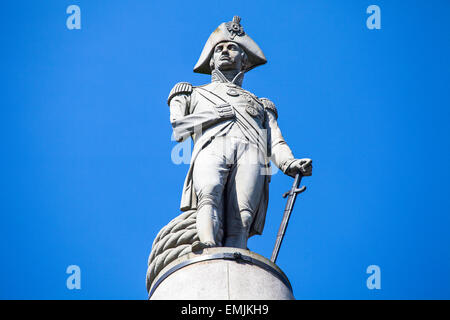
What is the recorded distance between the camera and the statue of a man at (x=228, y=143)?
1071cm

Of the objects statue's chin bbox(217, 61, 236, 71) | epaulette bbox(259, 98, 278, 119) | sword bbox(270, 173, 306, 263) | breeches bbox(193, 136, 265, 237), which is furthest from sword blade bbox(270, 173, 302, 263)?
statue's chin bbox(217, 61, 236, 71)

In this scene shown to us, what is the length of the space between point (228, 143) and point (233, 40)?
2.66m

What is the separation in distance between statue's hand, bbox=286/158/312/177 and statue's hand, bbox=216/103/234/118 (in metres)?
1.18

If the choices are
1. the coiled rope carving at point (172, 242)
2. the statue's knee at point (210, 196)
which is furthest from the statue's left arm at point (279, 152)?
the coiled rope carving at point (172, 242)

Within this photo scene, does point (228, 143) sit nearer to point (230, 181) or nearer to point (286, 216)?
point (230, 181)

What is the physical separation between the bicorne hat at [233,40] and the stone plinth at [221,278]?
487 cm

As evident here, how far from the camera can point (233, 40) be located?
526 inches

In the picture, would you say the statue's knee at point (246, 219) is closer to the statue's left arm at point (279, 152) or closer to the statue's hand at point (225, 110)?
the statue's left arm at point (279, 152)

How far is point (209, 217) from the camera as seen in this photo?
10.3 metres

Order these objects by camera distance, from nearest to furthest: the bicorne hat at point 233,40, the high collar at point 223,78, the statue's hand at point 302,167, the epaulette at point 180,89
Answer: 1. the statue's hand at point 302,167
2. the epaulette at point 180,89
3. the high collar at point 223,78
4. the bicorne hat at point 233,40

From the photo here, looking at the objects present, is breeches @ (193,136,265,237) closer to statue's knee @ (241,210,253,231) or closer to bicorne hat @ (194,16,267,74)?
statue's knee @ (241,210,253,231)
